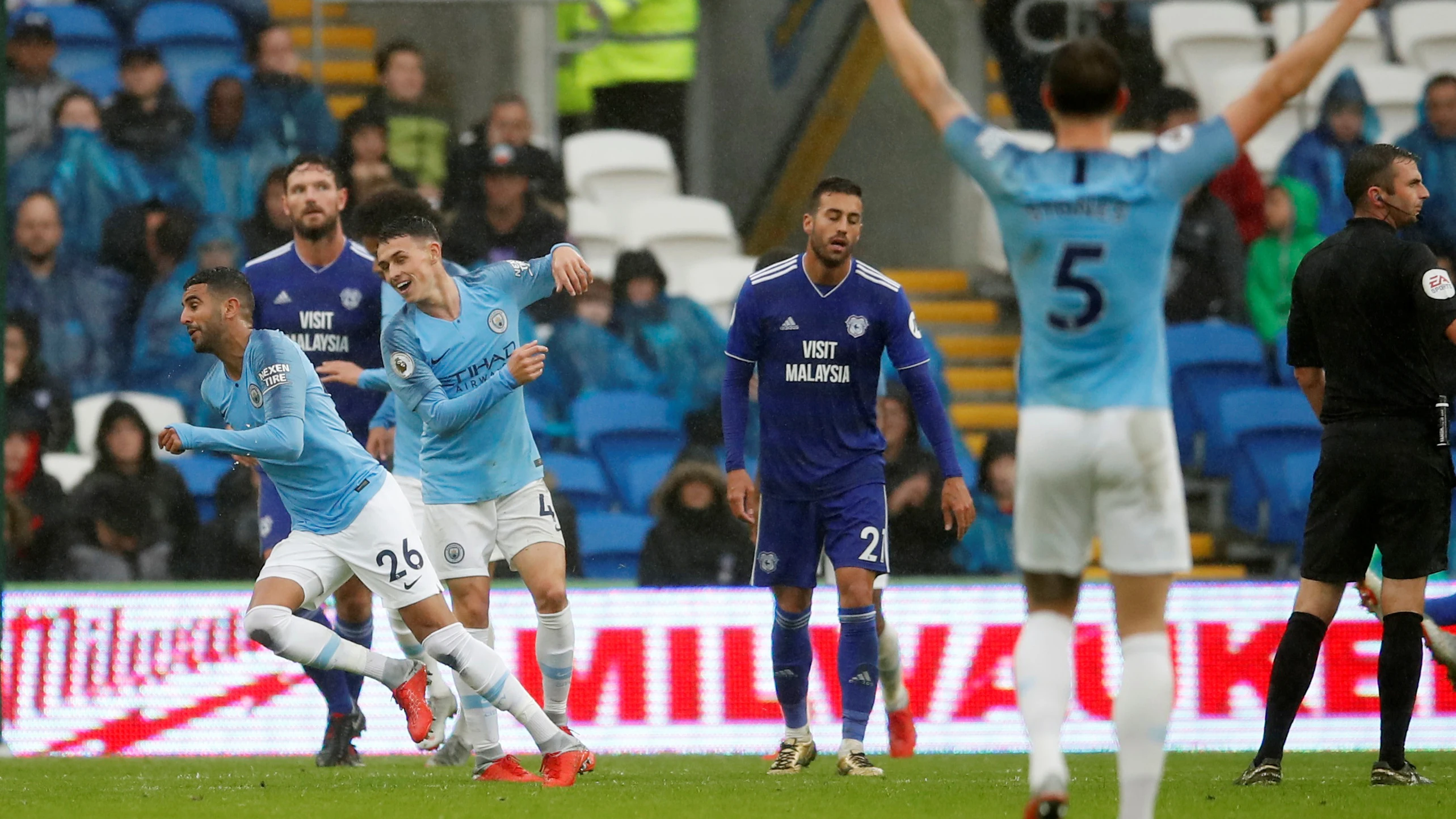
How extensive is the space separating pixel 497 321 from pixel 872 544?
1675mm

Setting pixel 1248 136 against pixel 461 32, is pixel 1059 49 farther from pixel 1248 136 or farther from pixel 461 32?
pixel 461 32

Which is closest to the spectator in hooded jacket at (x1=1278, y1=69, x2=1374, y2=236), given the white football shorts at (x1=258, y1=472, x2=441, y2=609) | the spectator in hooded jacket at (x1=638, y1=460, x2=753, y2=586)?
the spectator in hooded jacket at (x1=638, y1=460, x2=753, y2=586)

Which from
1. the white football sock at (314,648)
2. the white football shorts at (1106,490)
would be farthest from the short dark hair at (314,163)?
the white football shorts at (1106,490)

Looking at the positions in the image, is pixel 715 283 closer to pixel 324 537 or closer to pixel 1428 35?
pixel 1428 35

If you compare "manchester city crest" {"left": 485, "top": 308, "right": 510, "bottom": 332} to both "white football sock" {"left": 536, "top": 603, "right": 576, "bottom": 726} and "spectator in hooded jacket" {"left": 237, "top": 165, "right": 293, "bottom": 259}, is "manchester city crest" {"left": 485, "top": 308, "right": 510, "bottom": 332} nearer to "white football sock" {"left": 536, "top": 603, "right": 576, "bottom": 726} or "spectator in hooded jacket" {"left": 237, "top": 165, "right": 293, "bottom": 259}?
"white football sock" {"left": 536, "top": 603, "right": 576, "bottom": 726}

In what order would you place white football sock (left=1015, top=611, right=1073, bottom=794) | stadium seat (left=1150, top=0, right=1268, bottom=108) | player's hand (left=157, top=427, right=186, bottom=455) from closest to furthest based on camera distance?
white football sock (left=1015, top=611, right=1073, bottom=794) → player's hand (left=157, top=427, right=186, bottom=455) → stadium seat (left=1150, top=0, right=1268, bottom=108)

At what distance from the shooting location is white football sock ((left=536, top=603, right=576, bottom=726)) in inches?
288

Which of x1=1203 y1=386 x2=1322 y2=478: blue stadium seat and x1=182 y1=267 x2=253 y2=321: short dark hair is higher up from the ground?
x1=182 y1=267 x2=253 y2=321: short dark hair

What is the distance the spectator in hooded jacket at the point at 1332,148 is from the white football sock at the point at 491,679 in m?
8.85

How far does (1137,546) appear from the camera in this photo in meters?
4.52

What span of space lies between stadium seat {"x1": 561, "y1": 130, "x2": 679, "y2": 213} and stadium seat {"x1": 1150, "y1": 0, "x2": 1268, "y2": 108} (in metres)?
4.10

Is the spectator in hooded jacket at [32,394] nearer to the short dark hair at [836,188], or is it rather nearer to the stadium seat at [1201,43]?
the short dark hair at [836,188]

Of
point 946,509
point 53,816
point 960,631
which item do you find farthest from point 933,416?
point 53,816

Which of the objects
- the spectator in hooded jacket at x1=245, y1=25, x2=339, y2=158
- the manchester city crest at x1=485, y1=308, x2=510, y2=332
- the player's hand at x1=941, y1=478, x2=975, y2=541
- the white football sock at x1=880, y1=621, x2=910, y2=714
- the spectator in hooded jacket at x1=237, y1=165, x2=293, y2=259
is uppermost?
the spectator in hooded jacket at x1=245, y1=25, x2=339, y2=158
